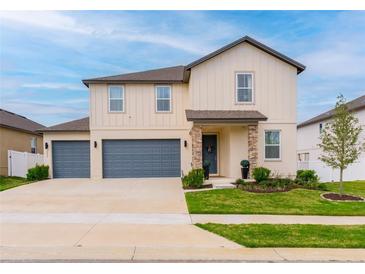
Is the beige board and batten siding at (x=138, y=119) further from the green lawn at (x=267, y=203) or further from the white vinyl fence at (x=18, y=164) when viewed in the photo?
the green lawn at (x=267, y=203)

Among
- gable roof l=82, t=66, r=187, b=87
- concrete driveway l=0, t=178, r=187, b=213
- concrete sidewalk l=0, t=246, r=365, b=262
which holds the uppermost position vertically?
gable roof l=82, t=66, r=187, b=87

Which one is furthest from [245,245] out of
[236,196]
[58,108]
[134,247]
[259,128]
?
[58,108]

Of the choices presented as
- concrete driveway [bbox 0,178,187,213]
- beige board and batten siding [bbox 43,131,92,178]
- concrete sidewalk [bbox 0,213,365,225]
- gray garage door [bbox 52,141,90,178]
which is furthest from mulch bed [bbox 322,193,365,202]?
beige board and batten siding [bbox 43,131,92,178]

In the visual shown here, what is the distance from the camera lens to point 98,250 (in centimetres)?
619

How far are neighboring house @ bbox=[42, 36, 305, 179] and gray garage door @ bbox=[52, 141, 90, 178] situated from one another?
2.3 inches

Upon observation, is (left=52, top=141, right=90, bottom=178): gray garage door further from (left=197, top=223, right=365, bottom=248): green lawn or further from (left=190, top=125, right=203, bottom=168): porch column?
(left=197, top=223, right=365, bottom=248): green lawn

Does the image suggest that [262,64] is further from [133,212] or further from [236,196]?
[133,212]

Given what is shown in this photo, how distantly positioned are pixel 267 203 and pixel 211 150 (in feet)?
26.3

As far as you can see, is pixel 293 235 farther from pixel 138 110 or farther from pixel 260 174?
pixel 138 110

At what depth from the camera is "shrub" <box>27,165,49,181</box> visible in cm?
1877

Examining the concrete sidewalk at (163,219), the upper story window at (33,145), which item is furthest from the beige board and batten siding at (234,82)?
the upper story window at (33,145)

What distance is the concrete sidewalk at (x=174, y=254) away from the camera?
5.75m

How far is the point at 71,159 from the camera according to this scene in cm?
2027

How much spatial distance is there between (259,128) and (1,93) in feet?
45.6
